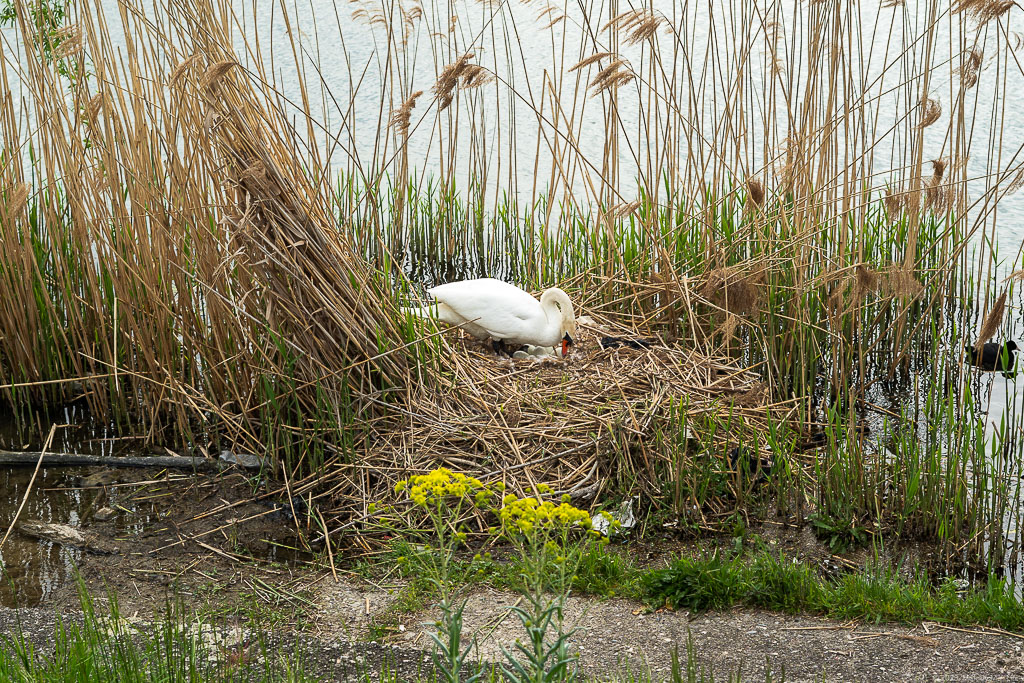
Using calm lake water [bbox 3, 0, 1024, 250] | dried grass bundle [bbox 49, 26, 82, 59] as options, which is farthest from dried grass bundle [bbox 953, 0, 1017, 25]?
dried grass bundle [bbox 49, 26, 82, 59]

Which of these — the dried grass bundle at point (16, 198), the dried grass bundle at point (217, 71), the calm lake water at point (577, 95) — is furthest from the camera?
the calm lake water at point (577, 95)

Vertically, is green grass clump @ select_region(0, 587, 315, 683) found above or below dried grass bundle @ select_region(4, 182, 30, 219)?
below

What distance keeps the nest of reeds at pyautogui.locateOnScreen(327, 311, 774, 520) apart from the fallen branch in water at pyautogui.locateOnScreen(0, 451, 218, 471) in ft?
2.16

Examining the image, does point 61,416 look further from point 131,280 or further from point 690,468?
point 690,468

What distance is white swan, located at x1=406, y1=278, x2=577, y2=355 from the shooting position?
4250 mm

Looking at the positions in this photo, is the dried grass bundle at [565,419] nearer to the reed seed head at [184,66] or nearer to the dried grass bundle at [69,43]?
the reed seed head at [184,66]

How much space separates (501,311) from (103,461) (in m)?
1.76

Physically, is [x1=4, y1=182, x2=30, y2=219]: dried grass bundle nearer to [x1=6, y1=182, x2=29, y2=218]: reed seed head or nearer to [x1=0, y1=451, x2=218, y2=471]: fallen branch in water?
[x1=6, y1=182, x2=29, y2=218]: reed seed head

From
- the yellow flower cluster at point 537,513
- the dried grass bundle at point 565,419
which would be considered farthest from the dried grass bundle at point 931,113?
the yellow flower cluster at point 537,513

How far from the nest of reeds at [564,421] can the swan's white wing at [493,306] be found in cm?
17

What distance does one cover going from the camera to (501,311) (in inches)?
168

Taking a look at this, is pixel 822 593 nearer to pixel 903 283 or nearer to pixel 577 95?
pixel 903 283

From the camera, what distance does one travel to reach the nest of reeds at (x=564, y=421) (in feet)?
12.0

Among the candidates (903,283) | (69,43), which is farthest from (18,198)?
(903,283)
